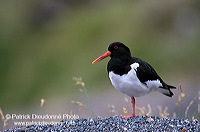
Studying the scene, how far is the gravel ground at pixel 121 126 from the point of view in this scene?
5809mm

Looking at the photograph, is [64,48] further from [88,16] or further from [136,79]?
[136,79]

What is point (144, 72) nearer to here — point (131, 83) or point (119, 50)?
point (131, 83)

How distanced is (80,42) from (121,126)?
13975 mm

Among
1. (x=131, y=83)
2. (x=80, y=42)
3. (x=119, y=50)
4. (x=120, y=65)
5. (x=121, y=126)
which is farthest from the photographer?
(x=80, y=42)

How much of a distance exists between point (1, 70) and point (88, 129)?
1341 centimetres

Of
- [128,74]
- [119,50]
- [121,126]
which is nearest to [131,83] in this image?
[128,74]

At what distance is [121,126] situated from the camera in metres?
5.89

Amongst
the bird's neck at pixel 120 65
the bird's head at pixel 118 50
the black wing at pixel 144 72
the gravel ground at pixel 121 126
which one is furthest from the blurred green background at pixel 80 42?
the gravel ground at pixel 121 126

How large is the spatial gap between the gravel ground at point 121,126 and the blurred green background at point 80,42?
830cm

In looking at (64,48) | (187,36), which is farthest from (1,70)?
(187,36)

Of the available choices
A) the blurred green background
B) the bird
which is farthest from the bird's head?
the blurred green background

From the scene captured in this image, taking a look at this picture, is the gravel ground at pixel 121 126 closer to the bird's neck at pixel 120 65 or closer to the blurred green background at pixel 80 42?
the bird's neck at pixel 120 65

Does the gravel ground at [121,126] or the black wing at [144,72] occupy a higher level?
the black wing at [144,72]

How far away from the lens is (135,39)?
62.3ft
